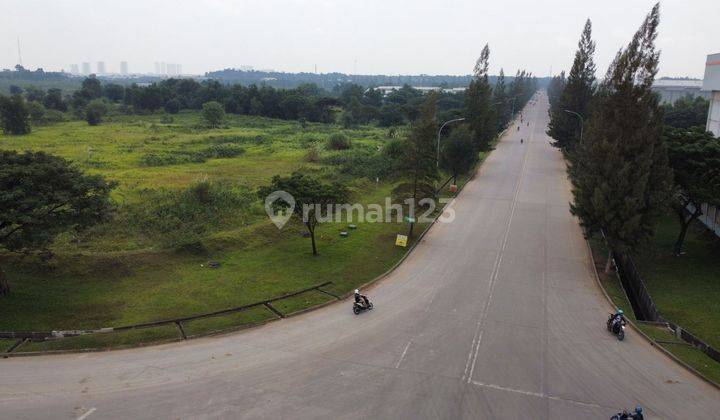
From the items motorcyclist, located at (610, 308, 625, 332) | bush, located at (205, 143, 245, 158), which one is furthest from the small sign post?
bush, located at (205, 143, 245, 158)

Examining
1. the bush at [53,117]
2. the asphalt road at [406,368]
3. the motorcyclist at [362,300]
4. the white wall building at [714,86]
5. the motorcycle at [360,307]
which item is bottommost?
the asphalt road at [406,368]

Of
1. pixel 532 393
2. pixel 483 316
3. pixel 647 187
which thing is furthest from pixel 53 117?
pixel 532 393

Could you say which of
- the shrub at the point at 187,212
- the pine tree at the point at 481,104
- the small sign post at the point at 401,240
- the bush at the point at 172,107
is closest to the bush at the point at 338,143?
the pine tree at the point at 481,104

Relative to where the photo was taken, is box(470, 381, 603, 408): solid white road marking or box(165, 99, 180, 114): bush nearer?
box(470, 381, 603, 408): solid white road marking

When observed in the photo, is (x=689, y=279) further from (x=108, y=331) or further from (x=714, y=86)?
(x=108, y=331)

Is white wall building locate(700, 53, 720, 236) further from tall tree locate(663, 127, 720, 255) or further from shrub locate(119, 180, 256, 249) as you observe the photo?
shrub locate(119, 180, 256, 249)

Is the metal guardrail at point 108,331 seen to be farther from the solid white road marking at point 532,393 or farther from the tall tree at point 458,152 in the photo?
the tall tree at point 458,152
